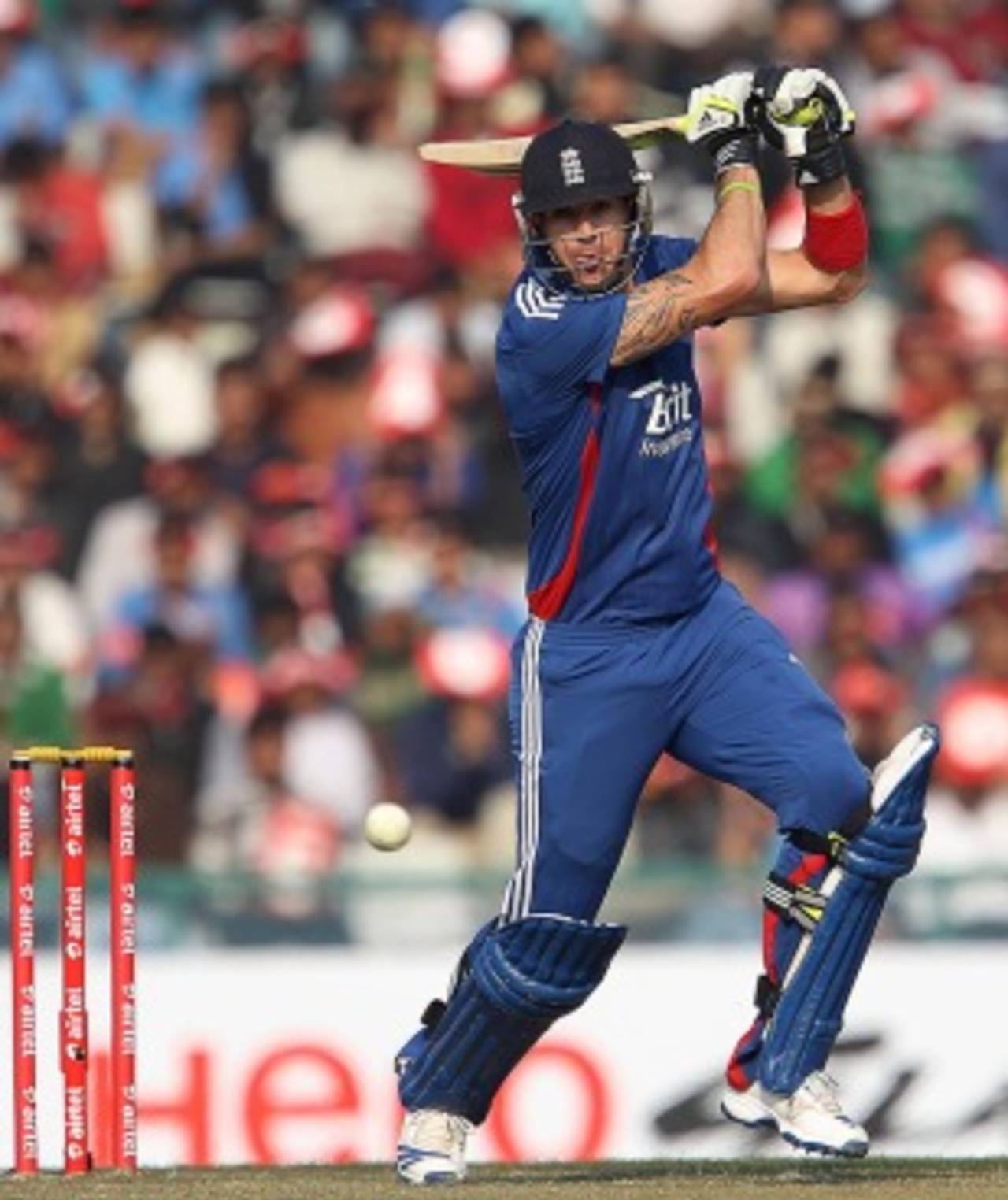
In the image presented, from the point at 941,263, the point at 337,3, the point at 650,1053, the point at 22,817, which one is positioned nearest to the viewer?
the point at 22,817

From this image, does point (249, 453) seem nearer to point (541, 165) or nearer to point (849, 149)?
point (849, 149)

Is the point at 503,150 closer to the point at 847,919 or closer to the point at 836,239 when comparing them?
the point at 836,239

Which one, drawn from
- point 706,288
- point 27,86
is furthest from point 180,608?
point 706,288

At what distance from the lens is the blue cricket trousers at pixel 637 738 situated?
7.10 meters

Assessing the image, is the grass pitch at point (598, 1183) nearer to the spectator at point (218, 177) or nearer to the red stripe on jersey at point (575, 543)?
the red stripe on jersey at point (575, 543)

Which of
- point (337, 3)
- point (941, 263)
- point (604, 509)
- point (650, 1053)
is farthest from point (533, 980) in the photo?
point (337, 3)

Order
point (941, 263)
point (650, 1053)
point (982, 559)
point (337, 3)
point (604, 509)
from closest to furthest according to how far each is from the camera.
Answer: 1. point (604, 509)
2. point (650, 1053)
3. point (982, 559)
4. point (941, 263)
5. point (337, 3)

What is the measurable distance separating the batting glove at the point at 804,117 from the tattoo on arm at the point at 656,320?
1.20 ft

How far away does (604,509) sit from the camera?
7133 millimetres

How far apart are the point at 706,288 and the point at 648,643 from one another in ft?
2.23

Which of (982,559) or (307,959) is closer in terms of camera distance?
(307,959)

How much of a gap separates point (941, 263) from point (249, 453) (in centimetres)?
251

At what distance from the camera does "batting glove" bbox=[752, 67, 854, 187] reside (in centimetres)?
710

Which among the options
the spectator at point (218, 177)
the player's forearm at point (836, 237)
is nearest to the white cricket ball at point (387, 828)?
the player's forearm at point (836, 237)
